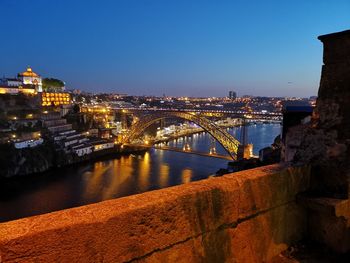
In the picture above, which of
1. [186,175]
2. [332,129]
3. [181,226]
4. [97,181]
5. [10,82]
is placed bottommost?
[97,181]

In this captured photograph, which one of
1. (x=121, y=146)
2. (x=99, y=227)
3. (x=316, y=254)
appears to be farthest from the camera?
(x=121, y=146)

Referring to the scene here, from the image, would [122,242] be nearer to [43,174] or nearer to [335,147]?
[335,147]

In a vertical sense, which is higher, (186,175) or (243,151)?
(243,151)

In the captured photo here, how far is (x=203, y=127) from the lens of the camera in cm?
2956

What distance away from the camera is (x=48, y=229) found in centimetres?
112

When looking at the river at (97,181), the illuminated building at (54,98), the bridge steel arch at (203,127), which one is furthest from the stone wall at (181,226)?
the illuminated building at (54,98)

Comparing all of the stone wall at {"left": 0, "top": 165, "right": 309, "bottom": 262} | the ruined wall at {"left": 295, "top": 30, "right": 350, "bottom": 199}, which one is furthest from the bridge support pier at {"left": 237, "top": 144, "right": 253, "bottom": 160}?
the stone wall at {"left": 0, "top": 165, "right": 309, "bottom": 262}

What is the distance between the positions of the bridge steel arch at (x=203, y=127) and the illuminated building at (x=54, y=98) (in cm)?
1887

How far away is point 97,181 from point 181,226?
77.9 ft

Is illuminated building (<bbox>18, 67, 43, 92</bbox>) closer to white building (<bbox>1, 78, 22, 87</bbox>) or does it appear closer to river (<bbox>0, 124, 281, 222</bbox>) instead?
white building (<bbox>1, 78, 22, 87</bbox>)

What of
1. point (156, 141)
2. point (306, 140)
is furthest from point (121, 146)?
point (306, 140)

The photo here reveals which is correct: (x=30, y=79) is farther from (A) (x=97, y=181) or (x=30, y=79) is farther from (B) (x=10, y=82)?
(A) (x=97, y=181)

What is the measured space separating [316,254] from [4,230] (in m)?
1.93

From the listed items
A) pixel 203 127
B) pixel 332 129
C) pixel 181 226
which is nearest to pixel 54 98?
pixel 203 127
